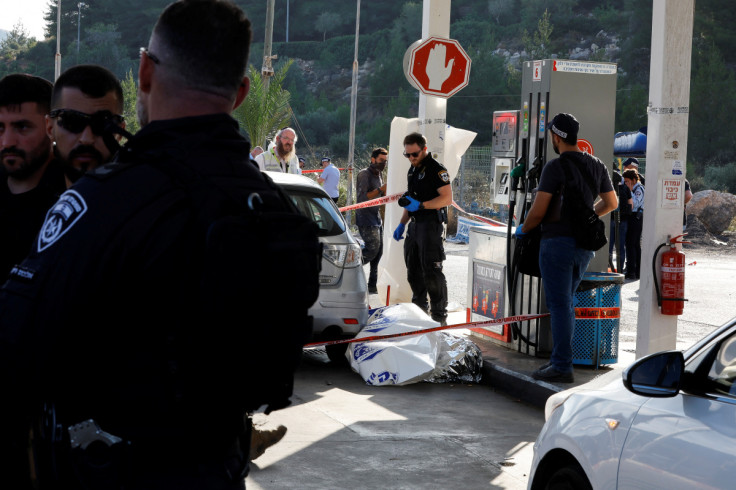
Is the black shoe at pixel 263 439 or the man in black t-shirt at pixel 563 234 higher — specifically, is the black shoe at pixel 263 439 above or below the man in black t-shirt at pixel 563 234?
below

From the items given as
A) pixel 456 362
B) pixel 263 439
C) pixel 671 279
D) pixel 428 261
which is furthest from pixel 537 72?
pixel 263 439

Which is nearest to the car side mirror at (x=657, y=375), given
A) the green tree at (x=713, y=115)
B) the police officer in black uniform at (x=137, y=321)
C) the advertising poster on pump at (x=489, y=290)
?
the police officer in black uniform at (x=137, y=321)

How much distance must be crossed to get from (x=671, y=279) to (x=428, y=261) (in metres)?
3.25

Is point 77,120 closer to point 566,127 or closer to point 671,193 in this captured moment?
point 566,127

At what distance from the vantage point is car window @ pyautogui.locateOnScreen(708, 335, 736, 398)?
10.3 feet

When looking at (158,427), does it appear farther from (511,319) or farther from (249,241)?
(511,319)

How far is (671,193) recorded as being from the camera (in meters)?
7.16

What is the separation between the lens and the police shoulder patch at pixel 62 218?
6.41ft

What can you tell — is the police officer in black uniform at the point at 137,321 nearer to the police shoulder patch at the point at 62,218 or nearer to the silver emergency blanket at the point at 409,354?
the police shoulder patch at the point at 62,218

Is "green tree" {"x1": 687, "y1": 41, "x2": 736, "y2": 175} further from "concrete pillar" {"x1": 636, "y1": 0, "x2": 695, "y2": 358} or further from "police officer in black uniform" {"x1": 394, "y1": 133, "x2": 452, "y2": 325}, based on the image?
"concrete pillar" {"x1": 636, "y1": 0, "x2": 695, "y2": 358}

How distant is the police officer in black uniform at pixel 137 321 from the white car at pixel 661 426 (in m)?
1.62

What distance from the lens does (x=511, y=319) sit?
8.52 meters

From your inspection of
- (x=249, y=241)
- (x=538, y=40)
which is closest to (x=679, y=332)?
(x=249, y=241)

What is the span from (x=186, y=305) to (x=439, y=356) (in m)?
6.49
